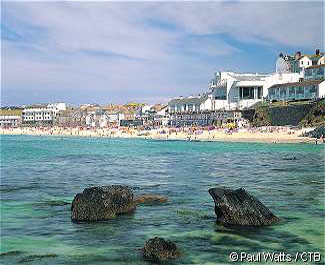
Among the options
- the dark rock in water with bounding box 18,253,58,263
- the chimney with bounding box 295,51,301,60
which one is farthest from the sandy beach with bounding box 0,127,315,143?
the dark rock in water with bounding box 18,253,58,263

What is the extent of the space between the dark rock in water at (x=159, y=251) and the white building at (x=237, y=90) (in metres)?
101

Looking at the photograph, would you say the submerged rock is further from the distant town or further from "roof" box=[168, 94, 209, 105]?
"roof" box=[168, 94, 209, 105]

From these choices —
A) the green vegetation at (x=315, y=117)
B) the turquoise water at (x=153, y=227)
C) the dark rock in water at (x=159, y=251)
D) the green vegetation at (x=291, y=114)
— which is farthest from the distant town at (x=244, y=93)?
the dark rock in water at (x=159, y=251)

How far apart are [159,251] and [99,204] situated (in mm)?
4533

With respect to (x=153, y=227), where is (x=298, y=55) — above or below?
above

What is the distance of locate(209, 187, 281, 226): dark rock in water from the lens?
514 inches

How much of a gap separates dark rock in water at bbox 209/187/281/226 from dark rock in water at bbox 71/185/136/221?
128 inches

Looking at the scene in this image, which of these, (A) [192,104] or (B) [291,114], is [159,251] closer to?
(B) [291,114]

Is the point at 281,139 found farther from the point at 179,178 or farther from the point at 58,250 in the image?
the point at 58,250

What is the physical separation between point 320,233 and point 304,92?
280ft

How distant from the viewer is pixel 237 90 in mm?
114062

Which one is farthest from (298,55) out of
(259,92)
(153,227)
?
(153,227)

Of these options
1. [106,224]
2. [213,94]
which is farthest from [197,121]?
[106,224]

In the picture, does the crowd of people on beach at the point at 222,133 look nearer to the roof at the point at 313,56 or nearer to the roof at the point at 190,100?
the roof at the point at 190,100
